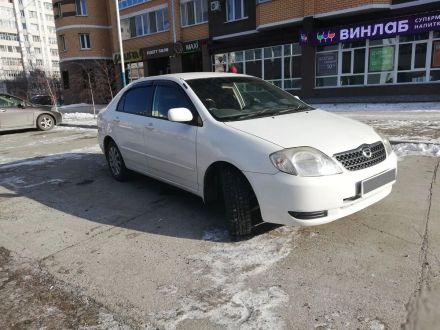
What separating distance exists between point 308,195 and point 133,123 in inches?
118

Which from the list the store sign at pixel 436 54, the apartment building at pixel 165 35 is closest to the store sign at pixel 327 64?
the store sign at pixel 436 54

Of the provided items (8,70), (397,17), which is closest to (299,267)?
(397,17)

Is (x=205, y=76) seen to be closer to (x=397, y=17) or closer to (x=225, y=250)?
(x=225, y=250)

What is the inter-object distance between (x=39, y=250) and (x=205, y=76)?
9.15 feet

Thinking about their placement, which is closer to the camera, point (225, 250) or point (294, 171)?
point (294, 171)

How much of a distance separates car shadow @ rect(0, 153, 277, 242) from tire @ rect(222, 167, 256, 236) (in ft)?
0.78

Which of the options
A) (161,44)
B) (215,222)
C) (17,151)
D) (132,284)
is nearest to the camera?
(132,284)

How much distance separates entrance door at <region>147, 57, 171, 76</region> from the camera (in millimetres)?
29984

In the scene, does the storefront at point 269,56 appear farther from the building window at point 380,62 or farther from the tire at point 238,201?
the tire at point 238,201

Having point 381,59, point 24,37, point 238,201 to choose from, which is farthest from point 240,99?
point 24,37

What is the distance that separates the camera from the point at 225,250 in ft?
11.9

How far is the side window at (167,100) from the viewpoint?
4.53 metres

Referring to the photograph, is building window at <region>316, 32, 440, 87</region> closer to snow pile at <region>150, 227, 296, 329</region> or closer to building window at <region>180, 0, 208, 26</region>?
building window at <region>180, 0, 208, 26</region>

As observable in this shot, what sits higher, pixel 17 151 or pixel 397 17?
pixel 397 17
